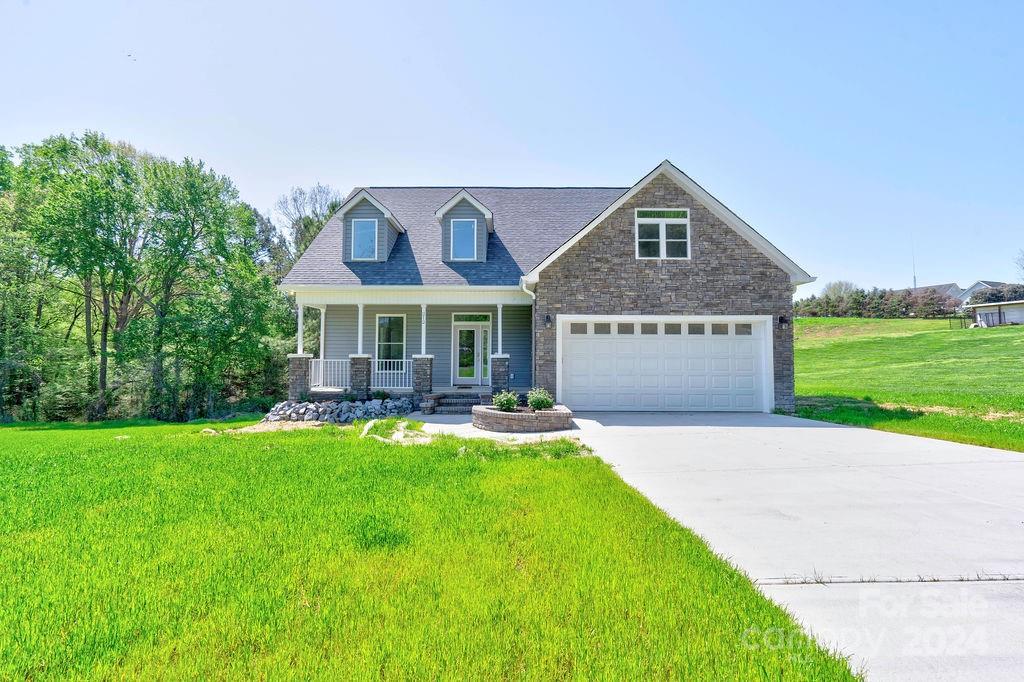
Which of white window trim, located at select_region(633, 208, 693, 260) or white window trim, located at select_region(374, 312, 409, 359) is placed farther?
white window trim, located at select_region(374, 312, 409, 359)

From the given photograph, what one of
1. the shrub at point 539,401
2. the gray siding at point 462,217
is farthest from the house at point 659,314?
the gray siding at point 462,217

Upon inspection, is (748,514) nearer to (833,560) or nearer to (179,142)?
(833,560)

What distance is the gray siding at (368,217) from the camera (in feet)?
50.5

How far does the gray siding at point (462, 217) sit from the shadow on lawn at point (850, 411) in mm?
10442

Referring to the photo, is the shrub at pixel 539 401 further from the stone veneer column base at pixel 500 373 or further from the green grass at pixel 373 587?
the green grass at pixel 373 587

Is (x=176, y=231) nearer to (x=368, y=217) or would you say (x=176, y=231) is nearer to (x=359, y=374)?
(x=368, y=217)

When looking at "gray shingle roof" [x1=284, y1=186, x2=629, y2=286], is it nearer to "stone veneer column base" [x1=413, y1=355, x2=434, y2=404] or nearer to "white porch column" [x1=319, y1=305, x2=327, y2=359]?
"white porch column" [x1=319, y1=305, x2=327, y2=359]

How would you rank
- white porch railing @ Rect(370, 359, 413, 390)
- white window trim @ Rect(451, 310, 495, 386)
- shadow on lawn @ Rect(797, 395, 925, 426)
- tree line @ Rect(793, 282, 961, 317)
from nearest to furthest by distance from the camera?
shadow on lawn @ Rect(797, 395, 925, 426)
white porch railing @ Rect(370, 359, 413, 390)
white window trim @ Rect(451, 310, 495, 386)
tree line @ Rect(793, 282, 961, 317)

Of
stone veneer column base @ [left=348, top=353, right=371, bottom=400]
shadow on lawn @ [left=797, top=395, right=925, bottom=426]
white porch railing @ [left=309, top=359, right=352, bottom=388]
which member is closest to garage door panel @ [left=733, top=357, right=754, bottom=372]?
shadow on lawn @ [left=797, top=395, right=925, bottom=426]

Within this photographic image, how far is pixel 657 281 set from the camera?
42.1 feet

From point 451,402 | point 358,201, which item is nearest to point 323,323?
point 358,201

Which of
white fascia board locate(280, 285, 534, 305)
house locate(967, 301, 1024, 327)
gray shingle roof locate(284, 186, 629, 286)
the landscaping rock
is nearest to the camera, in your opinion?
the landscaping rock

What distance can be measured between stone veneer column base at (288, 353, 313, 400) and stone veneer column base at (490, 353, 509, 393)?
211 inches

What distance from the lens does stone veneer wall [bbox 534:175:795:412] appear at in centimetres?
1277
